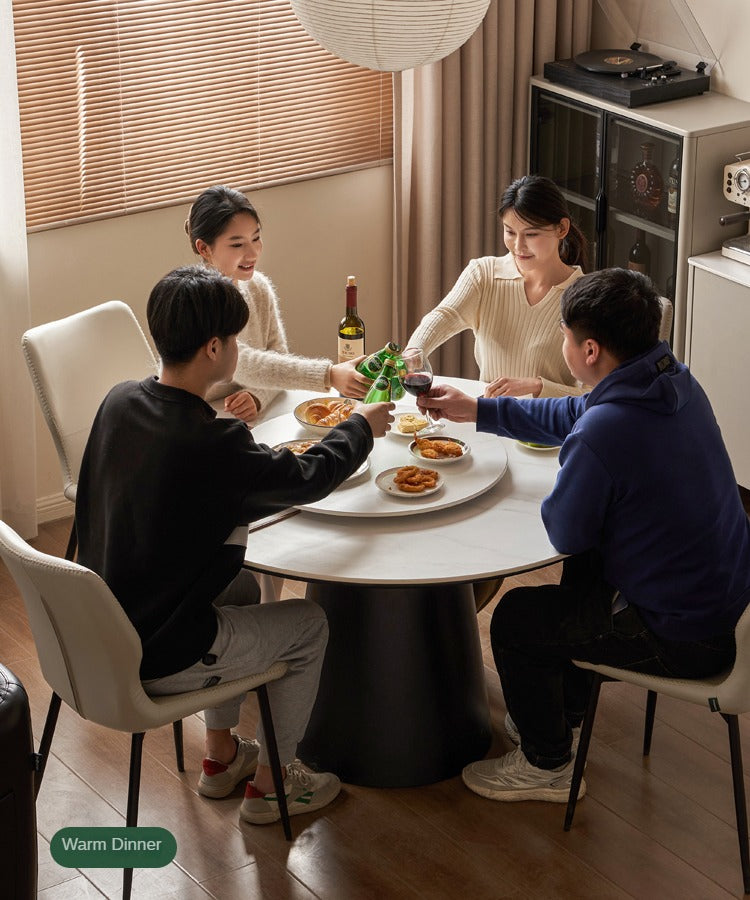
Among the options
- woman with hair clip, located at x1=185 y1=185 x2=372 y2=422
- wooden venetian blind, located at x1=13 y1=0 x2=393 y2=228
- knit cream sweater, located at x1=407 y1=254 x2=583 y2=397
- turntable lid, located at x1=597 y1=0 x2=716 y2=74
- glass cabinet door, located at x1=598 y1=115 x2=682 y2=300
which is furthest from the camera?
turntable lid, located at x1=597 y1=0 x2=716 y2=74

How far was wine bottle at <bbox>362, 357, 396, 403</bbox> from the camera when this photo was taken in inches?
119

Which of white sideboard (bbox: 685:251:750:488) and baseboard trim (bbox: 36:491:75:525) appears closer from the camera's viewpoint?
white sideboard (bbox: 685:251:750:488)

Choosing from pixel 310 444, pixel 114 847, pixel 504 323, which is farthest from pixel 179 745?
pixel 504 323

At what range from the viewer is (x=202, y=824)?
2.84m

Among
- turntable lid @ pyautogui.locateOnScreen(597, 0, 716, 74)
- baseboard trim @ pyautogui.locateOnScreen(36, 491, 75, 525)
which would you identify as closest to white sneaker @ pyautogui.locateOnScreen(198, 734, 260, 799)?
baseboard trim @ pyautogui.locateOnScreen(36, 491, 75, 525)

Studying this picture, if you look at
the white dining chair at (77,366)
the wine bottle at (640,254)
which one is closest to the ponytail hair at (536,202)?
the white dining chair at (77,366)

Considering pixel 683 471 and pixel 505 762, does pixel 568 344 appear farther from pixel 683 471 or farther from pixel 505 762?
pixel 505 762

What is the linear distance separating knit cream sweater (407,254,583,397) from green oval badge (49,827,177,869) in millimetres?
1405

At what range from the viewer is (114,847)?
2539 millimetres

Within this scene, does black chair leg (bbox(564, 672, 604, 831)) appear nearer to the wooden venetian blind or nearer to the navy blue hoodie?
the navy blue hoodie

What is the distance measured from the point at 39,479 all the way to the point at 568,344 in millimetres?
2200

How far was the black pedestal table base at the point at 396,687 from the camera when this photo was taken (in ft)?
9.41

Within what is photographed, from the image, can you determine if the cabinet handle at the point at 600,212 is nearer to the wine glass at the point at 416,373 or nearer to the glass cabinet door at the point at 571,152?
the glass cabinet door at the point at 571,152

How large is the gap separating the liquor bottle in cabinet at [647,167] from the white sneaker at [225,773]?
2.05 metres
